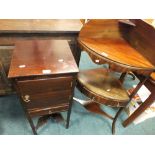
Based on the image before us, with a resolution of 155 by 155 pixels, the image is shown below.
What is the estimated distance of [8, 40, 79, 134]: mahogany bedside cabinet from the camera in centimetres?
81

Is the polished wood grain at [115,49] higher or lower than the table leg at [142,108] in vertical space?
higher

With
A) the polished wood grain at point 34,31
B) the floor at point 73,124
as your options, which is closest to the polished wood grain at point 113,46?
the polished wood grain at point 34,31

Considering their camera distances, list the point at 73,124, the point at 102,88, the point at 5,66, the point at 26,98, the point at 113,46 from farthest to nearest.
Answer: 1. the point at 73,124
2. the point at 5,66
3. the point at 102,88
4. the point at 113,46
5. the point at 26,98

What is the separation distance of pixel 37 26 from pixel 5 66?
1.51 feet

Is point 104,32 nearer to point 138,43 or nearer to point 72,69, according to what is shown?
point 138,43

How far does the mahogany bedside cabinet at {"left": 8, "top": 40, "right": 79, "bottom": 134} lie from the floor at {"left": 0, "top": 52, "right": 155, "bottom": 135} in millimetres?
326

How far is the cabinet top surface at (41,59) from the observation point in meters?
0.81

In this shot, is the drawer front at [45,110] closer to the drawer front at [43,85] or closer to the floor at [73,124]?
the drawer front at [43,85]

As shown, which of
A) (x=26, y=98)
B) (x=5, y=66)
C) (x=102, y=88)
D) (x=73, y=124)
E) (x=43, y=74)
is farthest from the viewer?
(x=73, y=124)

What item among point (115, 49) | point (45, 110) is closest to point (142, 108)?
point (115, 49)

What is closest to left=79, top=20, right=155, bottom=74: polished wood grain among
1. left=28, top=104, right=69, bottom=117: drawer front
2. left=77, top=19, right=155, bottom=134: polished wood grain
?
left=77, top=19, right=155, bottom=134: polished wood grain

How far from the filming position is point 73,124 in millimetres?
1395

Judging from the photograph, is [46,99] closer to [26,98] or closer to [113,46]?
[26,98]
